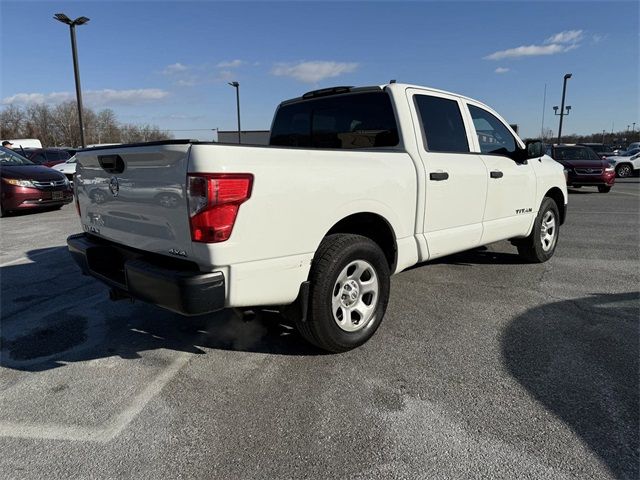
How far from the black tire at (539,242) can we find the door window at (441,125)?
5.98 feet

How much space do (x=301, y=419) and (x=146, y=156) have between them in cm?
177

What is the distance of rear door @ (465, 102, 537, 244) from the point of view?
454 centimetres

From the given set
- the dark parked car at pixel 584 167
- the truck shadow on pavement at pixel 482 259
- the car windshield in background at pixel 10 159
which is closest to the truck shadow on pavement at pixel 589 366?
the truck shadow on pavement at pixel 482 259

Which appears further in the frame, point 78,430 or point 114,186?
point 114,186

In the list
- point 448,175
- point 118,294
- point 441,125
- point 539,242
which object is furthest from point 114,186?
point 539,242

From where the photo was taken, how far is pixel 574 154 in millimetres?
16656

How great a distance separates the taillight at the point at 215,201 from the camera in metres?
2.38

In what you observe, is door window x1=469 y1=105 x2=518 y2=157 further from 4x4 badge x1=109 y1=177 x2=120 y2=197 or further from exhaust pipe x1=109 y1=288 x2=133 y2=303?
exhaust pipe x1=109 y1=288 x2=133 y2=303

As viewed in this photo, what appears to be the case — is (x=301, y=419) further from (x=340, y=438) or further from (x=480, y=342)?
(x=480, y=342)

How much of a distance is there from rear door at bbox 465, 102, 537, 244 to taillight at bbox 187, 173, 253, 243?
2893 millimetres

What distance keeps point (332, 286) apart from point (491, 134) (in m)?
2.91

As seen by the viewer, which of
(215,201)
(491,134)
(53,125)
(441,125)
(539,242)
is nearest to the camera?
(215,201)

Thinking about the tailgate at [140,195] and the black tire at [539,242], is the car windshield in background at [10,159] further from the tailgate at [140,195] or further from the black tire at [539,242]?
the black tire at [539,242]

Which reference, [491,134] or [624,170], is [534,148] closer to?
[491,134]
